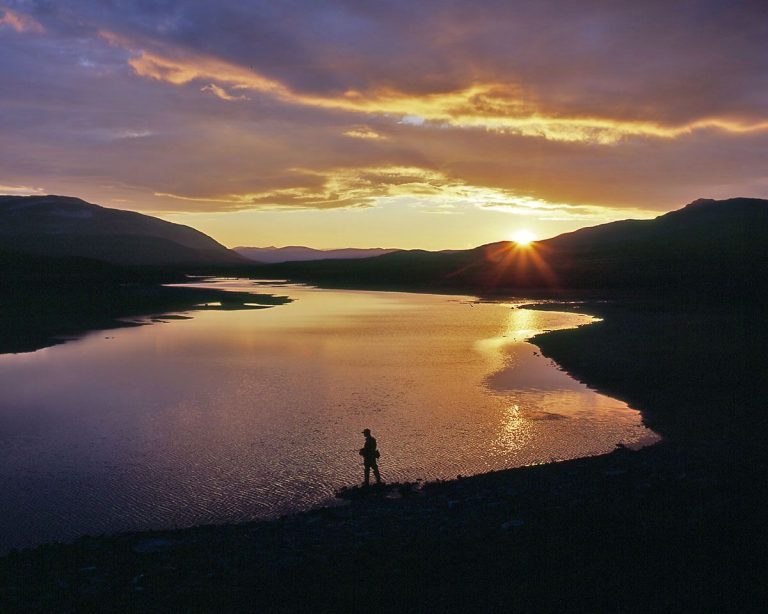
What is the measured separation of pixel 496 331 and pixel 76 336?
39.8 meters

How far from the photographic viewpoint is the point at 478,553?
46.6 ft

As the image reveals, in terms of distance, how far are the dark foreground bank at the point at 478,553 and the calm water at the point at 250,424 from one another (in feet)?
7.38

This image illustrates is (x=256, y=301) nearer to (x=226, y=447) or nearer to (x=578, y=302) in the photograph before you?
(x=578, y=302)

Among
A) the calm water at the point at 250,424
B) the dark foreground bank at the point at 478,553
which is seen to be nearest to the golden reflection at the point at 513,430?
the calm water at the point at 250,424

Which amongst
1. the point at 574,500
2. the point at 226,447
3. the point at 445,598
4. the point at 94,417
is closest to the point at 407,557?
the point at 445,598

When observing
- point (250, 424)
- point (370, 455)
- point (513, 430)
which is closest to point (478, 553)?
point (370, 455)

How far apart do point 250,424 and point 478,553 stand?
15.7 m

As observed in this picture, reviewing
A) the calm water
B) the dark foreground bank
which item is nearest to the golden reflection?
the calm water

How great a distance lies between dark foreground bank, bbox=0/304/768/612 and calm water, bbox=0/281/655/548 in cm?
225

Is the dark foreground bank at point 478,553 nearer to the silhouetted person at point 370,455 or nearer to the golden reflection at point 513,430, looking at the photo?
the silhouetted person at point 370,455

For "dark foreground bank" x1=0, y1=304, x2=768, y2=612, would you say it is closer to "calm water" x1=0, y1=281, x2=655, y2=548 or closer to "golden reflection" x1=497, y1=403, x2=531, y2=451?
"calm water" x1=0, y1=281, x2=655, y2=548

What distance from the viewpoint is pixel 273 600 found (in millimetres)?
12414

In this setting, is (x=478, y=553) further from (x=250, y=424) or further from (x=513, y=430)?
(x=250, y=424)

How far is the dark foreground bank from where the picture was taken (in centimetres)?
1223
